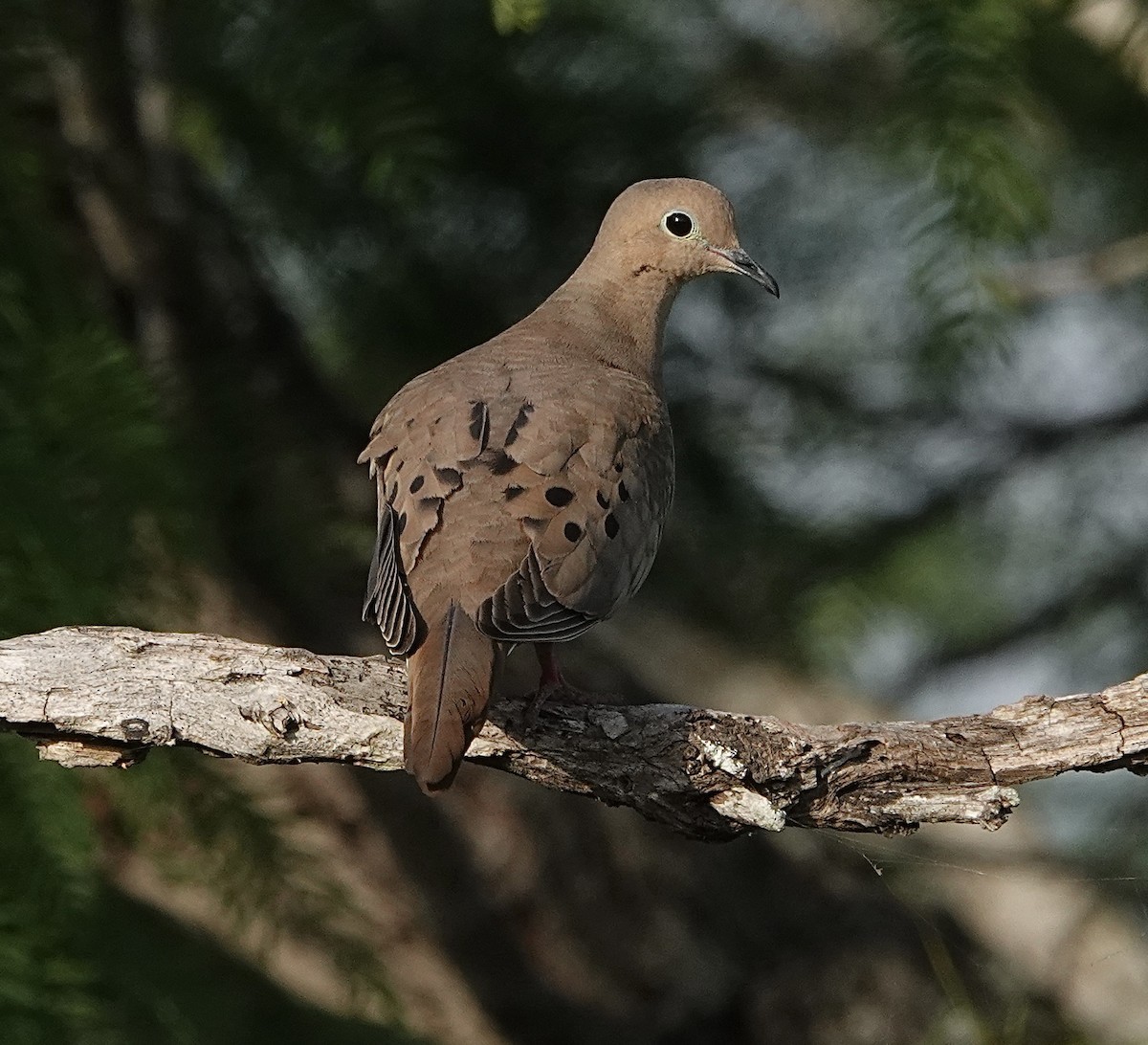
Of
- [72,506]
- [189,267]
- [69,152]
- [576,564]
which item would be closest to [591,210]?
[189,267]

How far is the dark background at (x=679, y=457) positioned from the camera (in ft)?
8.77

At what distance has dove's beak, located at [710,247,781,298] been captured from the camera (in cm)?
371

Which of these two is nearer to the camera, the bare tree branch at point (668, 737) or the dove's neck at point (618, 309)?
the bare tree branch at point (668, 737)

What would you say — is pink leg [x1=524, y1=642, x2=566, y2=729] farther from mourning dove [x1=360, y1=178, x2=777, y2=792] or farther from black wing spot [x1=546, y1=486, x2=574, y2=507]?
black wing spot [x1=546, y1=486, x2=574, y2=507]

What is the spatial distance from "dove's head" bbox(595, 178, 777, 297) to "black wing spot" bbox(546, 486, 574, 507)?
0.98 m

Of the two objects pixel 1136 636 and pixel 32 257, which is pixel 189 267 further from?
pixel 1136 636

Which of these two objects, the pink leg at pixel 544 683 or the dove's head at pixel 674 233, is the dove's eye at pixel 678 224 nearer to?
the dove's head at pixel 674 233

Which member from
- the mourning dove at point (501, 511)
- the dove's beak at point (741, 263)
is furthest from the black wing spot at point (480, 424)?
the dove's beak at point (741, 263)

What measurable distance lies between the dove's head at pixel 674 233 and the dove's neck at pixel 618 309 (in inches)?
1.0

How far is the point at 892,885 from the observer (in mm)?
3293

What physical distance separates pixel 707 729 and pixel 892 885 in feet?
3.63

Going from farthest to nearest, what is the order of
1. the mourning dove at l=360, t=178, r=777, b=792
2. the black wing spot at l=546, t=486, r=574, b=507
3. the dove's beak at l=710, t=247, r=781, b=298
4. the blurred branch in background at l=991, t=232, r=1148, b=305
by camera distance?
the dove's beak at l=710, t=247, r=781, b=298, the blurred branch in background at l=991, t=232, r=1148, b=305, the black wing spot at l=546, t=486, r=574, b=507, the mourning dove at l=360, t=178, r=777, b=792

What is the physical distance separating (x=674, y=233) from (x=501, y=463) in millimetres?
1054

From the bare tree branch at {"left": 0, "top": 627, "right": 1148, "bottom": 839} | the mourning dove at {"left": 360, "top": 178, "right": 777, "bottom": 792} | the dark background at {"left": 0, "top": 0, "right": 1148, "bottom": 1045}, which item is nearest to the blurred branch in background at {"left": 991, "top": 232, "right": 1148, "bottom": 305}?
the dark background at {"left": 0, "top": 0, "right": 1148, "bottom": 1045}
